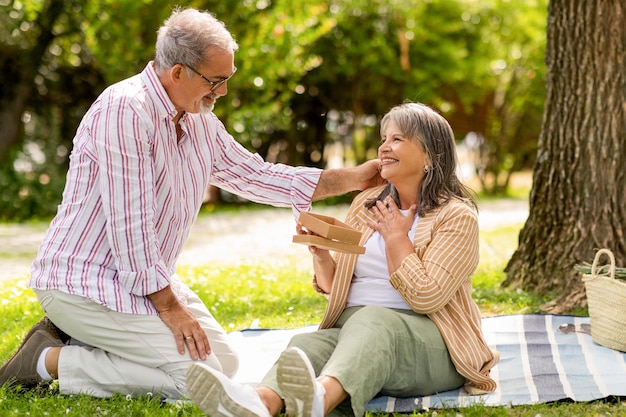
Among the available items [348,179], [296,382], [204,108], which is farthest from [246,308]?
[296,382]

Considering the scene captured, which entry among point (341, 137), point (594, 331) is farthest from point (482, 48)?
point (594, 331)

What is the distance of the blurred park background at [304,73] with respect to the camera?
36.7 feet

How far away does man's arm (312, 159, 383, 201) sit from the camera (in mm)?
3877

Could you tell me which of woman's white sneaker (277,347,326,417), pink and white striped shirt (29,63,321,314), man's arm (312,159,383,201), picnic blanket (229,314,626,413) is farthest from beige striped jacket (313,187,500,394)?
pink and white striped shirt (29,63,321,314)

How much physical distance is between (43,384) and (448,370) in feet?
5.61

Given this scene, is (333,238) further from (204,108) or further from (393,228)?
(204,108)

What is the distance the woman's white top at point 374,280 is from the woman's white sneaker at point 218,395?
846mm

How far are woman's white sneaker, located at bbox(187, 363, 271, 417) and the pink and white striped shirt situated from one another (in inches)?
26.1

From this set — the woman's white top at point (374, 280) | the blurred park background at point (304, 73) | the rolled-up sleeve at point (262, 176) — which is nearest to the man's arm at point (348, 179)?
the rolled-up sleeve at point (262, 176)

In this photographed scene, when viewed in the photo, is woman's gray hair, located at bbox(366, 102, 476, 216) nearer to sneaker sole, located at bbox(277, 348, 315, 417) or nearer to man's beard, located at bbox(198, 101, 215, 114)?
man's beard, located at bbox(198, 101, 215, 114)

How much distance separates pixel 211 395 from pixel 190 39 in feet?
4.70

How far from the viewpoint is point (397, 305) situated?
11.4ft

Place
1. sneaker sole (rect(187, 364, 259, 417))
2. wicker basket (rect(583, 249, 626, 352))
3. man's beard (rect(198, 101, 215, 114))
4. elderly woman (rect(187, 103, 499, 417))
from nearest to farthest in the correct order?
1. sneaker sole (rect(187, 364, 259, 417))
2. elderly woman (rect(187, 103, 499, 417))
3. man's beard (rect(198, 101, 215, 114))
4. wicker basket (rect(583, 249, 626, 352))

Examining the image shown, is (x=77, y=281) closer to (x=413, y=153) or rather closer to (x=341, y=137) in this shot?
(x=413, y=153)
